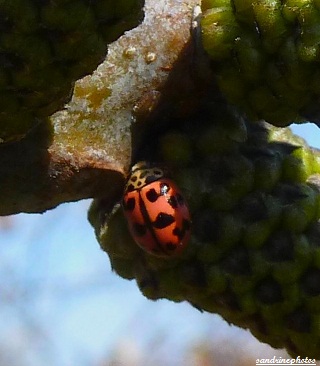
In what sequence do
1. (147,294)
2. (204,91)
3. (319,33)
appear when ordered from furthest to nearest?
(147,294) < (204,91) < (319,33)

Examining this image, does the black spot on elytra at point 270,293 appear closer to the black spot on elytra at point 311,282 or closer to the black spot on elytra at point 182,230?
the black spot on elytra at point 311,282

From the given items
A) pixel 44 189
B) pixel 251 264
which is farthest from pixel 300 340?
pixel 44 189

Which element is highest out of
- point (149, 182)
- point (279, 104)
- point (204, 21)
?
point (204, 21)

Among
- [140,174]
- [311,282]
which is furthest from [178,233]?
[311,282]

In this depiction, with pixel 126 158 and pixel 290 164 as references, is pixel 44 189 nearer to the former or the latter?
pixel 126 158

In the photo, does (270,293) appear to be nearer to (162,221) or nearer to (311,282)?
(311,282)

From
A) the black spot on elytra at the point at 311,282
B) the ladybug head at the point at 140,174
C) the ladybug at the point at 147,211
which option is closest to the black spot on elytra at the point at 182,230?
the ladybug at the point at 147,211

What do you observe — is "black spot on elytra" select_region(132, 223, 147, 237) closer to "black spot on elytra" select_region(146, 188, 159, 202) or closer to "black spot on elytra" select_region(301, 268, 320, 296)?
"black spot on elytra" select_region(146, 188, 159, 202)
